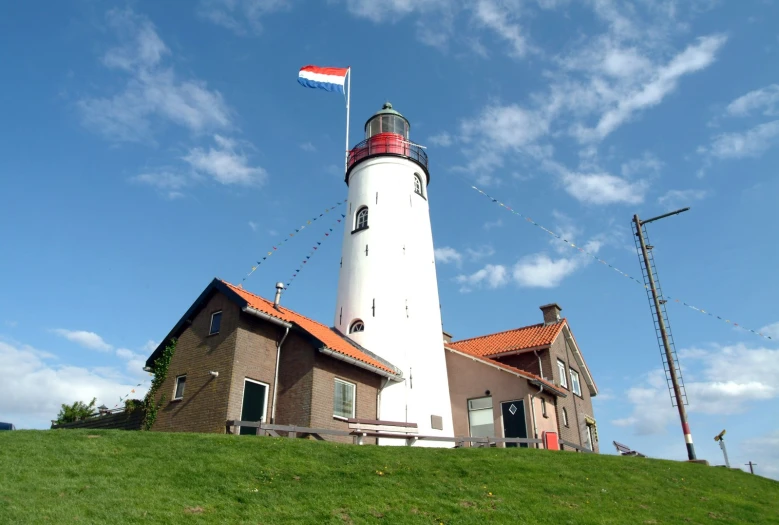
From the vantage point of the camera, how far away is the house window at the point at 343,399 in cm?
2082

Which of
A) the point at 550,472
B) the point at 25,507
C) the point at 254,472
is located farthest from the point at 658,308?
the point at 25,507

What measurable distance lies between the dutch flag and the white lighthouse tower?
3379 millimetres

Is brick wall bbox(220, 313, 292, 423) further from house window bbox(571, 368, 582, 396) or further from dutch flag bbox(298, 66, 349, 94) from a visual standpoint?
house window bbox(571, 368, 582, 396)

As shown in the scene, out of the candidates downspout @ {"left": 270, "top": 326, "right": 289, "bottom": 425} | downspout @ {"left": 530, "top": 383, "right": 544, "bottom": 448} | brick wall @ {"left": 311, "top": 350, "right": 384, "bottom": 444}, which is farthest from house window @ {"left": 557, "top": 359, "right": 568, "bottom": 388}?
downspout @ {"left": 270, "top": 326, "right": 289, "bottom": 425}

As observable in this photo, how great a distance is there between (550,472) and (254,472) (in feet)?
25.7

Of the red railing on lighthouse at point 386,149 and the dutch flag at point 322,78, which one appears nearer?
the red railing on lighthouse at point 386,149

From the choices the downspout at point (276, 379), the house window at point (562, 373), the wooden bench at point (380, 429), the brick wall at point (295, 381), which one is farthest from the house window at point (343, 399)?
the house window at point (562, 373)

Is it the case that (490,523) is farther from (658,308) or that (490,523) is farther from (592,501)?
(658,308)

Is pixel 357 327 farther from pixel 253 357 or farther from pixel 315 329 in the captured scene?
pixel 253 357

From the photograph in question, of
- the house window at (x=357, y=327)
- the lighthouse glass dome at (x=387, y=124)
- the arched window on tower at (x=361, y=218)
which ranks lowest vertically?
the house window at (x=357, y=327)

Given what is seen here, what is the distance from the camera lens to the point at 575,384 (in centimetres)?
3139

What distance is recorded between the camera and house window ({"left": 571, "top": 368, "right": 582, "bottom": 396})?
101 feet

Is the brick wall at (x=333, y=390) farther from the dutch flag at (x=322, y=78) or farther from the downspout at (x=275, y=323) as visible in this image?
the dutch flag at (x=322, y=78)

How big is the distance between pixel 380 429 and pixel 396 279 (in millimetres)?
6432
